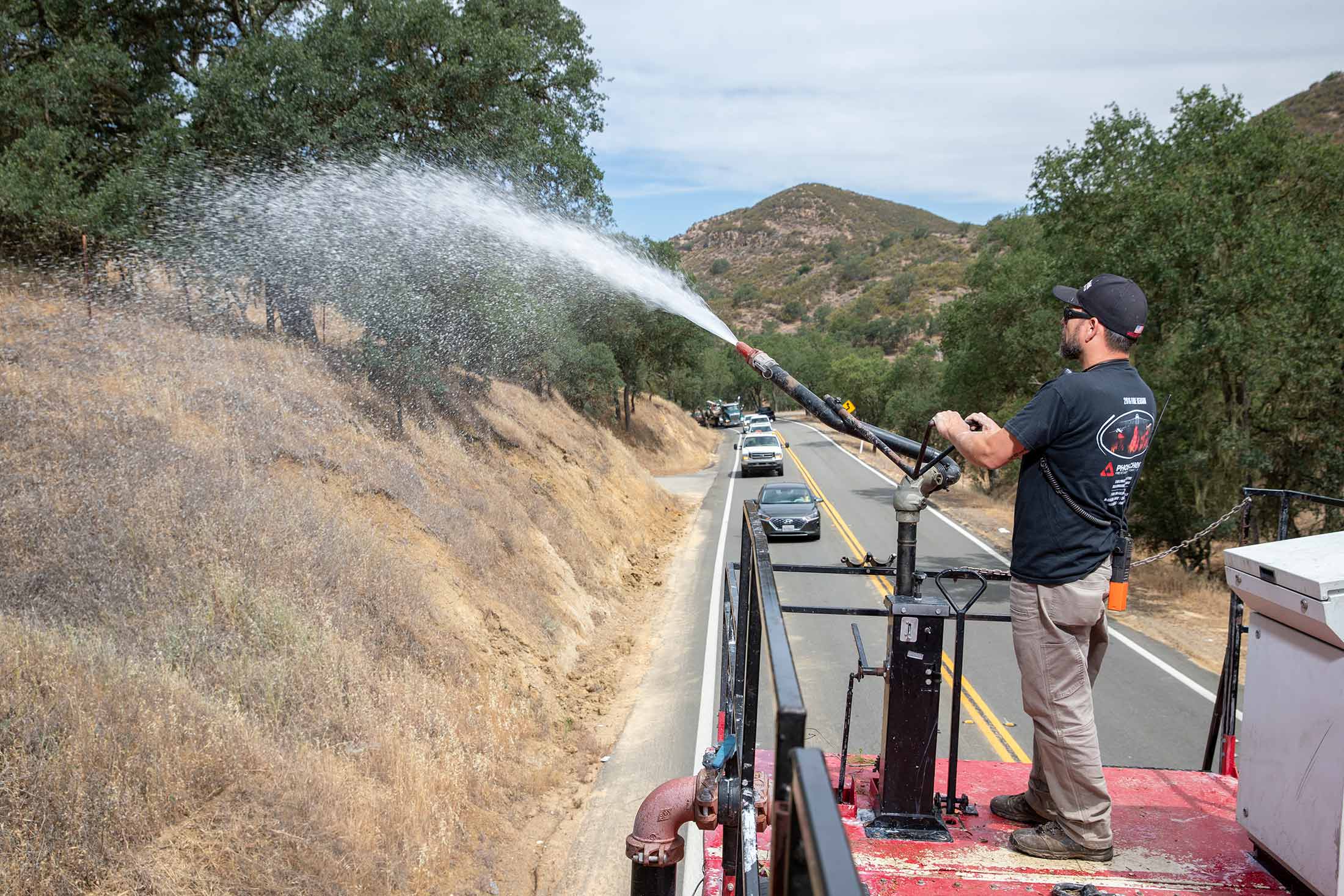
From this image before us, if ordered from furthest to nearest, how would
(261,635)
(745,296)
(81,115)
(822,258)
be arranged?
(822,258) → (745,296) → (81,115) → (261,635)

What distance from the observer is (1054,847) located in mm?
3488

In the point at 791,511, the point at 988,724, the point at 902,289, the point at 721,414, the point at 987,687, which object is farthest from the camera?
the point at 902,289

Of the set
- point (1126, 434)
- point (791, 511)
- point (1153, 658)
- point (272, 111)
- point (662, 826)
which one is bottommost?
point (1153, 658)

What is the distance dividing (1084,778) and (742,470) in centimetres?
3280

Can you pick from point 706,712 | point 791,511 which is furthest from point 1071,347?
point 791,511

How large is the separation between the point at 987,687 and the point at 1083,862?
23.9 feet

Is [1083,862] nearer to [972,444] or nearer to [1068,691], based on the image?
[1068,691]

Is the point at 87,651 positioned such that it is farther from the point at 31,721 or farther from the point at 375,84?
the point at 375,84

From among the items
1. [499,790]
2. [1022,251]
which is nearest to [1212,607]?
[499,790]

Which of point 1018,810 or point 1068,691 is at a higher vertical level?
point 1068,691

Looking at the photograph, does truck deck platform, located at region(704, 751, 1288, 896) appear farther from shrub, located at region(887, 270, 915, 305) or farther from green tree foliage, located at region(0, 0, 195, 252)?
shrub, located at region(887, 270, 915, 305)

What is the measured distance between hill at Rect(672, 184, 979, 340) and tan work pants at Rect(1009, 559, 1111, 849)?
106m

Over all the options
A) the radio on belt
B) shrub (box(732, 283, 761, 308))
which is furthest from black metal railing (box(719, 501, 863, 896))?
shrub (box(732, 283, 761, 308))

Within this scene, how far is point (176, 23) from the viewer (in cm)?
1953
